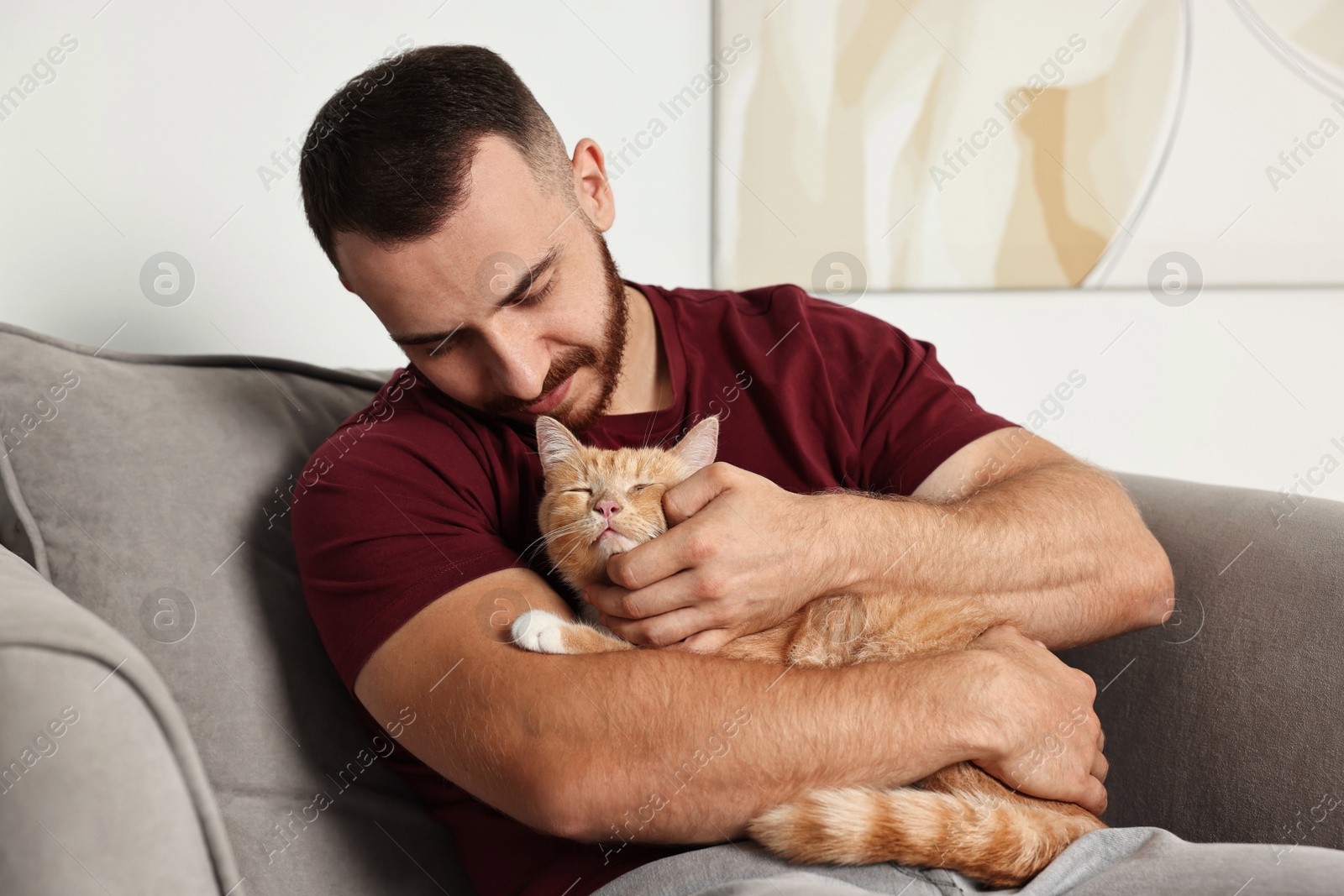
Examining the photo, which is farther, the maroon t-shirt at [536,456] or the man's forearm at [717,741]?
the maroon t-shirt at [536,456]

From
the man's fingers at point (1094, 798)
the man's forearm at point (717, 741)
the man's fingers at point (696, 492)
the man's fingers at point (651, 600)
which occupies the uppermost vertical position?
the man's fingers at point (696, 492)

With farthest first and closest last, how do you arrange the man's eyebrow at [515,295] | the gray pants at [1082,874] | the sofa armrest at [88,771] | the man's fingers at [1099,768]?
1. the man's eyebrow at [515,295]
2. the man's fingers at [1099,768]
3. the gray pants at [1082,874]
4. the sofa armrest at [88,771]

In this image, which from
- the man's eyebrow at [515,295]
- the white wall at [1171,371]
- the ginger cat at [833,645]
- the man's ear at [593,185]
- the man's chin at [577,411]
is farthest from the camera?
the white wall at [1171,371]

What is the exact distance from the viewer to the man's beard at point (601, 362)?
136 centimetres

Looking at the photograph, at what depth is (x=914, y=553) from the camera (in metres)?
1.23

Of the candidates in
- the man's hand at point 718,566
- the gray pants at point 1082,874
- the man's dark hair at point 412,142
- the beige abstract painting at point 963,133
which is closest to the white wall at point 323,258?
the beige abstract painting at point 963,133

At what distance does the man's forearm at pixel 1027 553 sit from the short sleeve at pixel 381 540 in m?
0.52

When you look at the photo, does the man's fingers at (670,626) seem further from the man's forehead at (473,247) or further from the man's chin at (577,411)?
the man's forehead at (473,247)

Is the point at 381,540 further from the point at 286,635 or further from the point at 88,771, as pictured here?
the point at 88,771

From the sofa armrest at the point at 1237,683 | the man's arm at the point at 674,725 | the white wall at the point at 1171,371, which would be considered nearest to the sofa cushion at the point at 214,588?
the man's arm at the point at 674,725

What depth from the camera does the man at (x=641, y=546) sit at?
99 centimetres

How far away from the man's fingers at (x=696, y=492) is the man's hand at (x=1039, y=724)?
40cm

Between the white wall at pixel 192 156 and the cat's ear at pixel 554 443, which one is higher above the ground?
the white wall at pixel 192 156

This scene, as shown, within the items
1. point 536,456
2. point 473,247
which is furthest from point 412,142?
point 536,456
